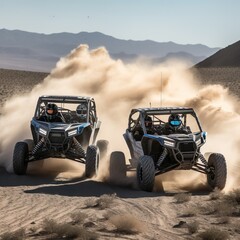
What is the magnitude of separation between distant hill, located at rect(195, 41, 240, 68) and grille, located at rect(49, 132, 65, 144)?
11457 cm

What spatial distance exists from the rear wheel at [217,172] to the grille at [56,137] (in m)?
3.79

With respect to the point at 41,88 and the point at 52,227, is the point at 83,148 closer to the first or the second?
the point at 52,227

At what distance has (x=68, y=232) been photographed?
8234 mm

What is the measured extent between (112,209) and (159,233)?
1.66m

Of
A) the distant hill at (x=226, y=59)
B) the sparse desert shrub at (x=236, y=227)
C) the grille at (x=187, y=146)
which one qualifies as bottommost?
A: the sparse desert shrub at (x=236, y=227)

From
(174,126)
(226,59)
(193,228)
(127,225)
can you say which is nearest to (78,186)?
(174,126)

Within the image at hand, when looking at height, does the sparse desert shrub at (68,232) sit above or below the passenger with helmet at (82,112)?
below

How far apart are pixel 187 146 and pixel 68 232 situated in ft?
16.9

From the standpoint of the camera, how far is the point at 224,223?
9.52 metres

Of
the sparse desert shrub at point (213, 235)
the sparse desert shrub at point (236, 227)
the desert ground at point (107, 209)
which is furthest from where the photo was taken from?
the sparse desert shrub at point (236, 227)

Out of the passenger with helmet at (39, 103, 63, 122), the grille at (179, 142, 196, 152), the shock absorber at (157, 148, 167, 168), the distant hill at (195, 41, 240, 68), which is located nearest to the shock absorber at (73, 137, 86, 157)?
the passenger with helmet at (39, 103, 63, 122)

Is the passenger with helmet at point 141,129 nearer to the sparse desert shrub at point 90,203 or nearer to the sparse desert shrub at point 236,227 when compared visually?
the sparse desert shrub at point 90,203

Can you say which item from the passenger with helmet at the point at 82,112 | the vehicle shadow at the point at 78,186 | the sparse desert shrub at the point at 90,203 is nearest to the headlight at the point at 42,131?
the vehicle shadow at the point at 78,186

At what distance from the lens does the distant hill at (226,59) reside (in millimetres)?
129875
